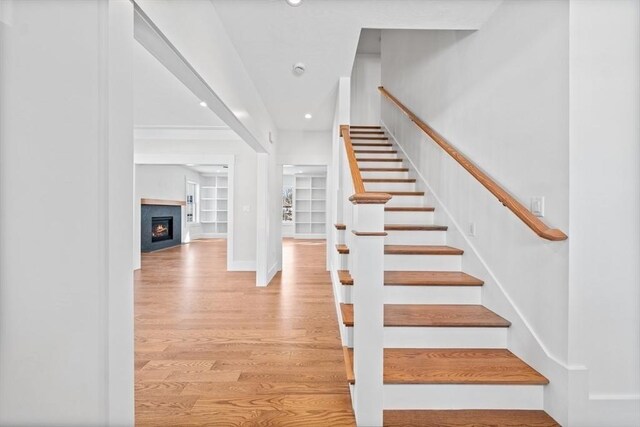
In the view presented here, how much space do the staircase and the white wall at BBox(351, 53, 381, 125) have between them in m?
3.87

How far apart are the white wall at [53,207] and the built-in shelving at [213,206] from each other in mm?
11231

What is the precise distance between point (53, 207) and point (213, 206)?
11.4 m

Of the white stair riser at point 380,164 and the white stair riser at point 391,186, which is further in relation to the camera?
the white stair riser at point 380,164

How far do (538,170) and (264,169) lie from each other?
12.0 ft

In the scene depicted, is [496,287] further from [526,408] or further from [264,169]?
[264,169]

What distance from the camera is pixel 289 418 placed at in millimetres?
1745

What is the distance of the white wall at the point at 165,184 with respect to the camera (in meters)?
7.31

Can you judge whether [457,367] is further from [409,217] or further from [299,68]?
[299,68]

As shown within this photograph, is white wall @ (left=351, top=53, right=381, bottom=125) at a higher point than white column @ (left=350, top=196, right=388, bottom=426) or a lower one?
higher

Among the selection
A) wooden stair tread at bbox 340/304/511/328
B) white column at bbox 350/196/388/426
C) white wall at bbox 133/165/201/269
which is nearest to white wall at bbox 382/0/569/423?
wooden stair tread at bbox 340/304/511/328

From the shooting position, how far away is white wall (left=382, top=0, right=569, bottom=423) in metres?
1.64

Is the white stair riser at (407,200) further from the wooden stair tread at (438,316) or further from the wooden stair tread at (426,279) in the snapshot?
the wooden stair tread at (438,316)

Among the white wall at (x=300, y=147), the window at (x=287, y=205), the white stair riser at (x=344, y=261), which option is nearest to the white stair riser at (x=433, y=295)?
the white stair riser at (x=344, y=261)

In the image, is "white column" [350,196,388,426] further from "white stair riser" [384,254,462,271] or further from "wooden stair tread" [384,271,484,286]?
"white stair riser" [384,254,462,271]
